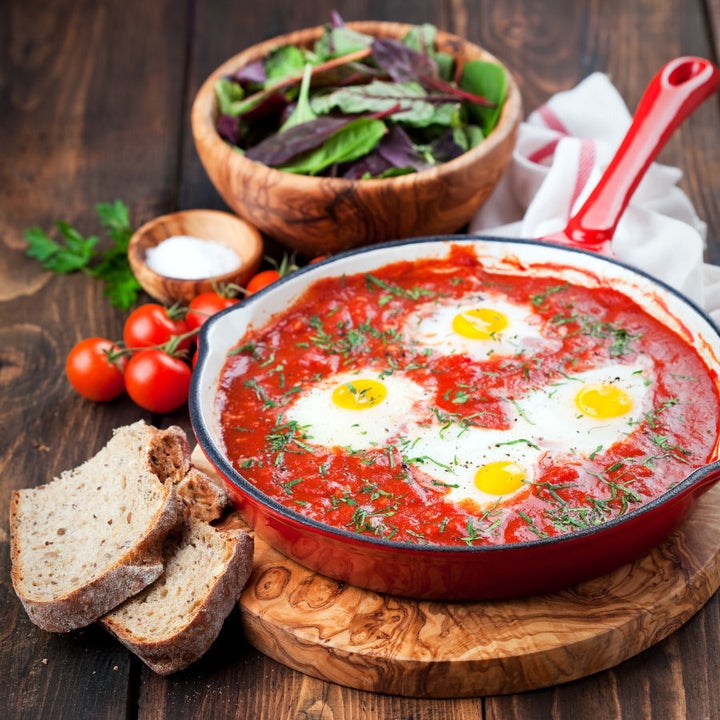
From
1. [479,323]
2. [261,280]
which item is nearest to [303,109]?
[261,280]

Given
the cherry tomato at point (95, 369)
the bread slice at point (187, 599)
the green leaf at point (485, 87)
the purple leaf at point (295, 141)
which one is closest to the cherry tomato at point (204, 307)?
the cherry tomato at point (95, 369)

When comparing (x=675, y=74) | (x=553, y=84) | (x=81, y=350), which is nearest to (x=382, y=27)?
(x=553, y=84)

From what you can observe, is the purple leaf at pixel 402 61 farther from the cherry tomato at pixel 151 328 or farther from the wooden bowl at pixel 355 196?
the cherry tomato at pixel 151 328

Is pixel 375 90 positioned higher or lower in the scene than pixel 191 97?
higher

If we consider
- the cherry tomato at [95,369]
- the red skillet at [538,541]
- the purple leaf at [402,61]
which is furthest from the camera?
the purple leaf at [402,61]

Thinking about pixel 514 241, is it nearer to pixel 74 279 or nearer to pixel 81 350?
pixel 81 350
